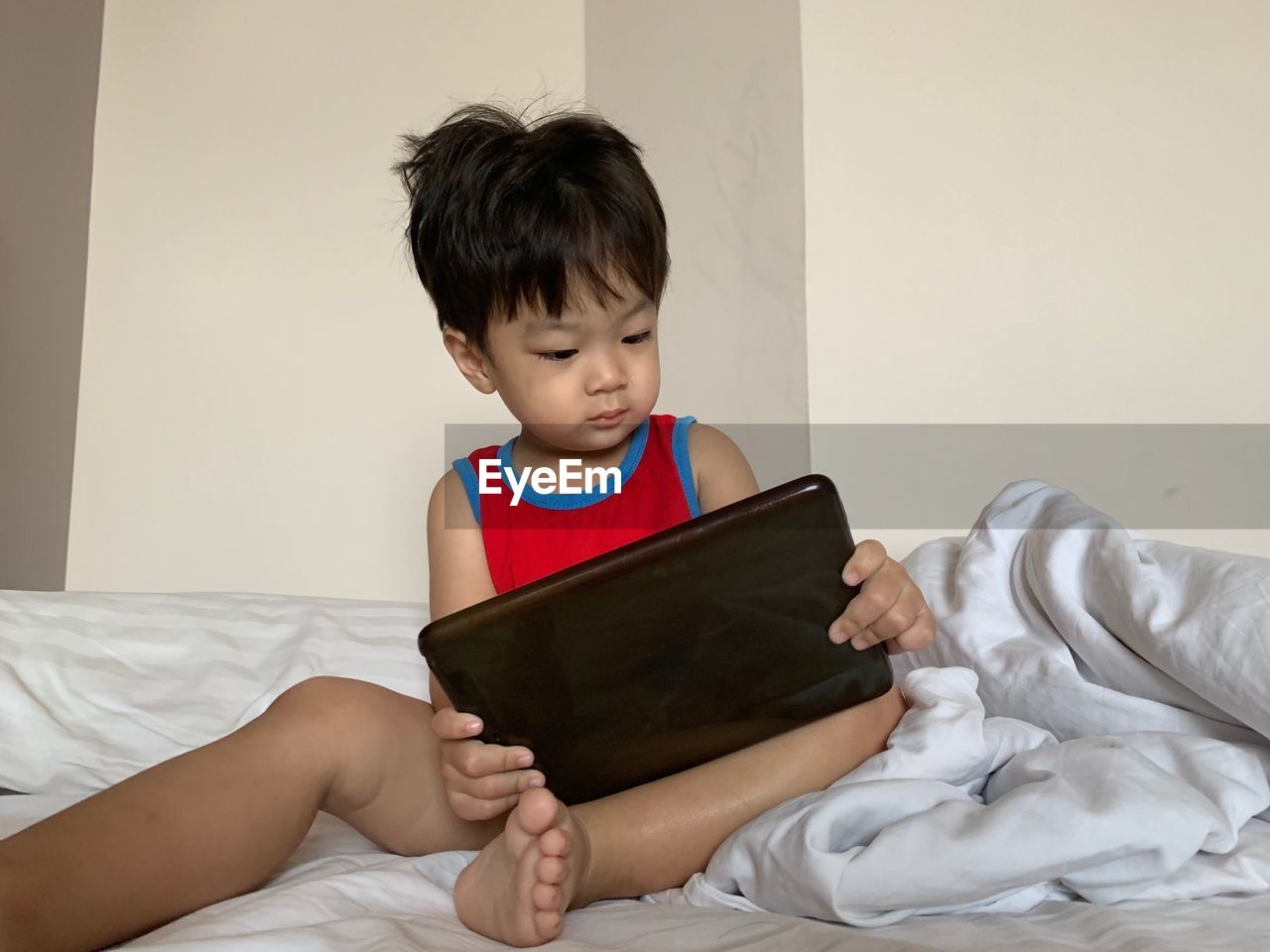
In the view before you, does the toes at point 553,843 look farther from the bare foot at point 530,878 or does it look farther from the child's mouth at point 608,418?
the child's mouth at point 608,418

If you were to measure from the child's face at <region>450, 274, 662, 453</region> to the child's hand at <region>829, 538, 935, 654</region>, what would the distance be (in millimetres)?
291

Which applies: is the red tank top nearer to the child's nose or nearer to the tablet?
the child's nose

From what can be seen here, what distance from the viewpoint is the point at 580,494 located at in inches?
44.0

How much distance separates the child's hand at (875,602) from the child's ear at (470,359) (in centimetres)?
44

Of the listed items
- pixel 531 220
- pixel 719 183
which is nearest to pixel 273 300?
pixel 719 183

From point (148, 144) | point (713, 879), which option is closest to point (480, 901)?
point (713, 879)

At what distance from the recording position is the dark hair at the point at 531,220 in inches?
38.2

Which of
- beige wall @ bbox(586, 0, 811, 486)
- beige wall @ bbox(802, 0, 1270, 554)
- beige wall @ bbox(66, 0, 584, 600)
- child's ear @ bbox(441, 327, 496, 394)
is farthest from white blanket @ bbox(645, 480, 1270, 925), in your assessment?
beige wall @ bbox(66, 0, 584, 600)

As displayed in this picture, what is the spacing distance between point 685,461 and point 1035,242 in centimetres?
103

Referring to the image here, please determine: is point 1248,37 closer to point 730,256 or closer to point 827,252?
point 827,252

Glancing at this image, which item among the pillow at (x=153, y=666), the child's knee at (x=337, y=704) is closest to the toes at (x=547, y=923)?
the child's knee at (x=337, y=704)

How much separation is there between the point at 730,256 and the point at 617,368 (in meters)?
1.17

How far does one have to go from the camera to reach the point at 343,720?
80cm

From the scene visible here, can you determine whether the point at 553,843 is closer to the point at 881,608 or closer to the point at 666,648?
the point at 666,648
